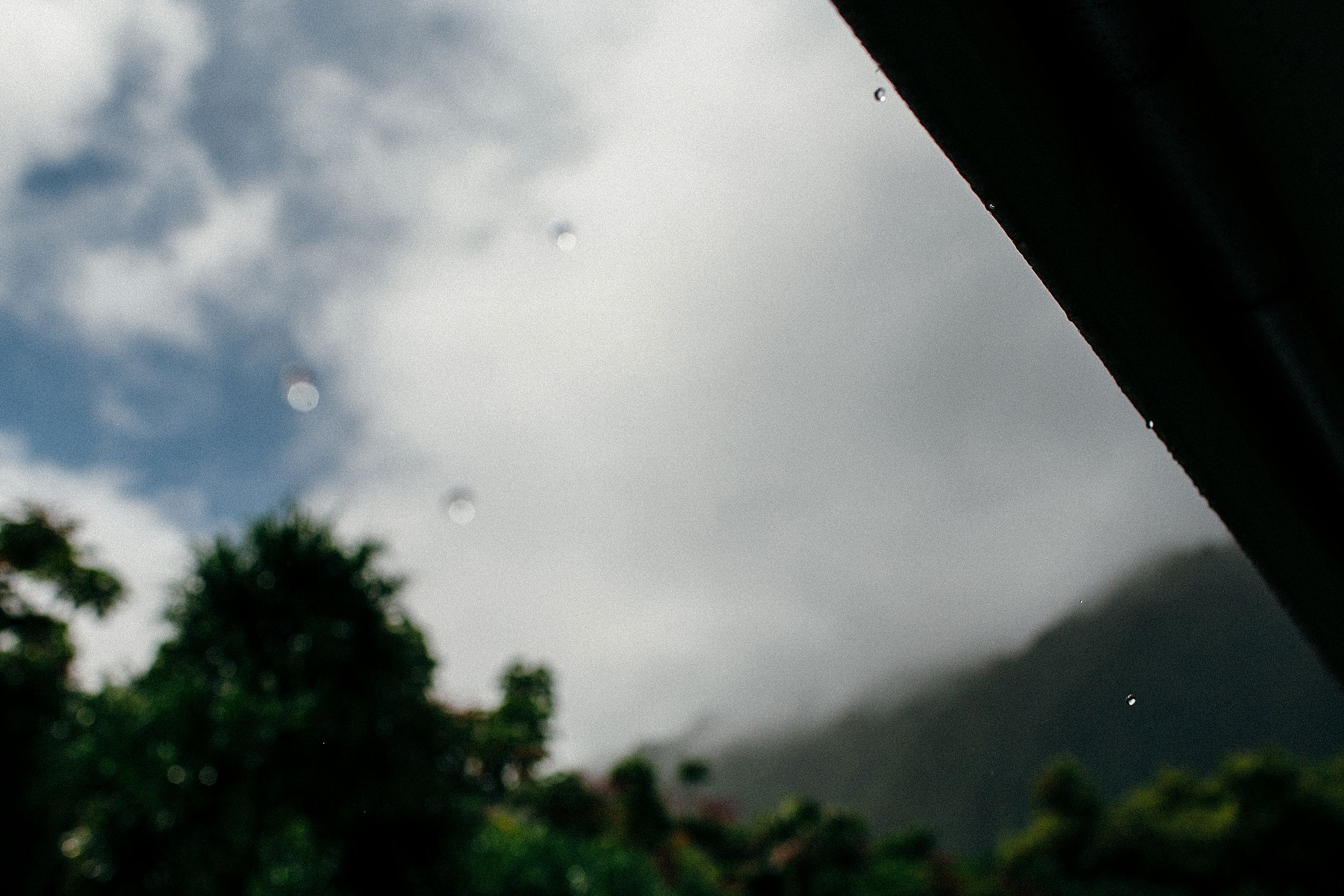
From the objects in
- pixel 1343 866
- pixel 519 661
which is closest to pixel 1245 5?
pixel 1343 866

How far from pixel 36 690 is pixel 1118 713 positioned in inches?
3460

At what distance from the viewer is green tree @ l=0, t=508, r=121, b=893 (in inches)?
600

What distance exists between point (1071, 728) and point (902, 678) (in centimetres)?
9997

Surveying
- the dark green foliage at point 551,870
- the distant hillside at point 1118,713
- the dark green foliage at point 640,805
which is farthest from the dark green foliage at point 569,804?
the distant hillside at point 1118,713

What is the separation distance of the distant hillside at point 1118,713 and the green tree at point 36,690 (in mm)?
19546

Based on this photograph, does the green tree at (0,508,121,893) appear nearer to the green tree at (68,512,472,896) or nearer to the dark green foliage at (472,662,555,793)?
the green tree at (68,512,472,896)

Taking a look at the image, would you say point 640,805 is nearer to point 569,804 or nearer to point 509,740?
point 569,804

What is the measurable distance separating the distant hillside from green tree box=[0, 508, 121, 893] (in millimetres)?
19546

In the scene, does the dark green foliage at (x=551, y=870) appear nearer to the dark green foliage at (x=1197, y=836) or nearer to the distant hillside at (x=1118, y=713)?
the distant hillside at (x=1118, y=713)

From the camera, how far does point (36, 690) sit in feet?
61.3

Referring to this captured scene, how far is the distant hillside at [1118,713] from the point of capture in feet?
161

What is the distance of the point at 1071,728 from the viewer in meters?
82.4

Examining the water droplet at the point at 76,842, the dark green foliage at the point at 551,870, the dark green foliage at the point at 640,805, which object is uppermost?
the dark green foliage at the point at 640,805

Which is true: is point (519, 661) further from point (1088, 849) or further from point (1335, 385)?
point (1335, 385)
